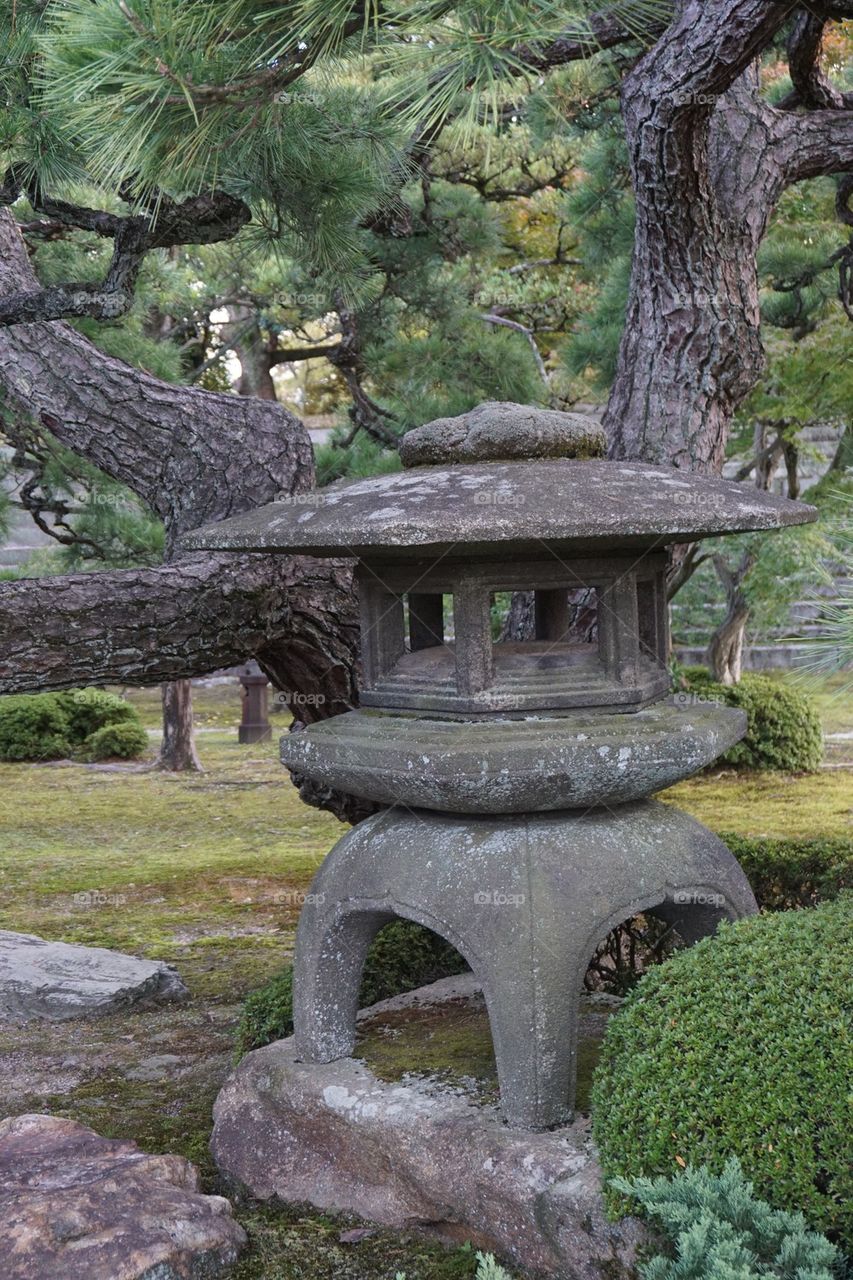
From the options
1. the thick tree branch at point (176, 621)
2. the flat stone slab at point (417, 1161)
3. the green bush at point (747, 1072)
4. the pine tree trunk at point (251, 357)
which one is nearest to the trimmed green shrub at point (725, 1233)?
→ the green bush at point (747, 1072)

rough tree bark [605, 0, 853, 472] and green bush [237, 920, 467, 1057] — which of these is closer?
green bush [237, 920, 467, 1057]

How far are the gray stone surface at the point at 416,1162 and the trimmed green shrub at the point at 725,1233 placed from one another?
0.18 metres

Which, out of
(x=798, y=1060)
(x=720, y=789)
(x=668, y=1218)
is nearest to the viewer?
(x=668, y=1218)

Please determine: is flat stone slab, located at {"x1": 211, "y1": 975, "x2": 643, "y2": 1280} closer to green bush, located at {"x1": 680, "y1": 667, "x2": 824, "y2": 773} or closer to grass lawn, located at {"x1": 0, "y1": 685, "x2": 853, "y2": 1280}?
grass lawn, located at {"x1": 0, "y1": 685, "x2": 853, "y2": 1280}

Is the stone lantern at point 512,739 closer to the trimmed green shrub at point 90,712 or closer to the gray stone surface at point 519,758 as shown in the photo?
the gray stone surface at point 519,758

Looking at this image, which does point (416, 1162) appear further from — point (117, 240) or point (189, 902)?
point (189, 902)

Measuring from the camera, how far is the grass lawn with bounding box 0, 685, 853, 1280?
12.8ft

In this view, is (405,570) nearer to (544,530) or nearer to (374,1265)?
(544,530)

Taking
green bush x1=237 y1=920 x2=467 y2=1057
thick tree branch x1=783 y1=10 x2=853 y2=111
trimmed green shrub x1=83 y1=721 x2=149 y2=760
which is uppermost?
thick tree branch x1=783 y1=10 x2=853 y2=111

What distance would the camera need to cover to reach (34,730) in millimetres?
14023

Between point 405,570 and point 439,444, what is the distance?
42 cm

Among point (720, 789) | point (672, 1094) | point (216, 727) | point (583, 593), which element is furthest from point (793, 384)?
point (216, 727)

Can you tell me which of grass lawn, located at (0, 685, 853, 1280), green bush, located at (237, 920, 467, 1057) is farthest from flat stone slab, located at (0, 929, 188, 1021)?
green bush, located at (237, 920, 467, 1057)

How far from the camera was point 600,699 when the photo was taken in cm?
384
